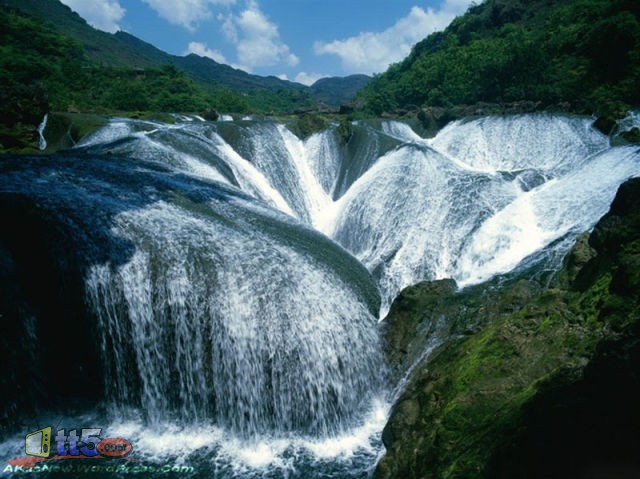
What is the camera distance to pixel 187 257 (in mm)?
6477

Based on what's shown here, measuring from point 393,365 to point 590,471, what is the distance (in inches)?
198

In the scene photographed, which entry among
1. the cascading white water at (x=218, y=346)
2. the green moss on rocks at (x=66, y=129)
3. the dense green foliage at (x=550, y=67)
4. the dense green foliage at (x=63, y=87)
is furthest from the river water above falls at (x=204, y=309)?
the dense green foliage at (x=550, y=67)

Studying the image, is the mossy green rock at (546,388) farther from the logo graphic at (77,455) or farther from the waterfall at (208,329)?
the logo graphic at (77,455)

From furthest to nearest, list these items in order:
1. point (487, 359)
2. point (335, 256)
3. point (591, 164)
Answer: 1. point (591, 164)
2. point (335, 256)
3. point (487, 359)

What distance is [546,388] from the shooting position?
118 inches

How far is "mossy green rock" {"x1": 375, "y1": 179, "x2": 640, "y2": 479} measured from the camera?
2055mm

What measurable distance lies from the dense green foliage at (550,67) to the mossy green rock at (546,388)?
16.0 meters

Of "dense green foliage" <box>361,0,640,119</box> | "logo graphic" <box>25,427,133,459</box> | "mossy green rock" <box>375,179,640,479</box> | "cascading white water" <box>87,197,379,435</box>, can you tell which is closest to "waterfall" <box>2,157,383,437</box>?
"cascading white water" <box>87,197,379,435</box>

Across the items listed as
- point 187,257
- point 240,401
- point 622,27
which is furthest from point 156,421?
point 622,27

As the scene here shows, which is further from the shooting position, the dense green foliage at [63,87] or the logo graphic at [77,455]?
the dense green foliage at [63,87]

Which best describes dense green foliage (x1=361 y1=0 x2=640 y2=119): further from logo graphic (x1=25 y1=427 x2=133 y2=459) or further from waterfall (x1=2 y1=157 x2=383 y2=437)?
logo graphic (x1=25 y1=427 x2=133 y2=459)

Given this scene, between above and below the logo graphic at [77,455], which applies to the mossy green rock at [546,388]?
above

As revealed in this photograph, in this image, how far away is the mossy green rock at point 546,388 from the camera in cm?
205

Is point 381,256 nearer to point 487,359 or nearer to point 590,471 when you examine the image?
point 487,359
